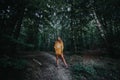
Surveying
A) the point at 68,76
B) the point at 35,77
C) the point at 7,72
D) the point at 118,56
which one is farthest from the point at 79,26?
the point at 7,72

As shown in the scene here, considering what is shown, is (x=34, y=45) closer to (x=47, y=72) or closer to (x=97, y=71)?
(x=47, y=72)

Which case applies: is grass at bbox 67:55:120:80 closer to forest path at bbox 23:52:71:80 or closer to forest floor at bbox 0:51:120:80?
forest floor at bbox 0:51:120:80

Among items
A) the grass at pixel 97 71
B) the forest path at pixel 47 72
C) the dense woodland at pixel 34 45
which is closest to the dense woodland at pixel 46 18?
the dense woodland at pixel 34 45

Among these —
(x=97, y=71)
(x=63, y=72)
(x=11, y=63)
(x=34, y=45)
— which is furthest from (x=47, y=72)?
(x=11, y=63)

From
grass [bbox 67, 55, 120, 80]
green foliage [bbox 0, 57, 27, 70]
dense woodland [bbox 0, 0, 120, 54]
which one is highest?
dense woodland [bbox 0, 0, 120, 54]

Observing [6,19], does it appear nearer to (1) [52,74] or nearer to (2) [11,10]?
(2) [11,10]

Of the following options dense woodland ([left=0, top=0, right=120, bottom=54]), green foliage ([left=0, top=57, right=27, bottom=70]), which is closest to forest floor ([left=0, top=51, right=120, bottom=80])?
dense woodland ([left=0, top=0, right=120, bottom=54])

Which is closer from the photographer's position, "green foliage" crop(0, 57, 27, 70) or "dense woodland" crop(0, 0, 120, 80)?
"green foliage" crop(0, 57, 27, 70)

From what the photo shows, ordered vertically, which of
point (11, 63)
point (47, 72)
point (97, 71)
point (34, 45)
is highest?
point (34, 45)

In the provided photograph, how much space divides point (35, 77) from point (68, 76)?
2.40 m

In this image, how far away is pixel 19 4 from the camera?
350 inches

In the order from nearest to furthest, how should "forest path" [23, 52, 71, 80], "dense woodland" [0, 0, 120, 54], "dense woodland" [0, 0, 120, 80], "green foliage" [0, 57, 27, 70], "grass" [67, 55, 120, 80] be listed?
"green foliage" [0, 57, 27, 70], "dense woodland" [0, 0, 120, 80], "dense woodland" [0, 0, 120, 54], "forest path" [23, 52, 71, 80], "grass" [67, 55, 120, 80]

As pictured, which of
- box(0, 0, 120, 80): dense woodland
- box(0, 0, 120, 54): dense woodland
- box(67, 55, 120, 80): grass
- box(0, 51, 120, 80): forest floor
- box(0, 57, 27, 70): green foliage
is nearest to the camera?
box(0, 57, 27, 70): green foliage

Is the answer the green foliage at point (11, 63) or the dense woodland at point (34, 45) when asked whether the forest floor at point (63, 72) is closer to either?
the dense woodland at point (34, 45)
